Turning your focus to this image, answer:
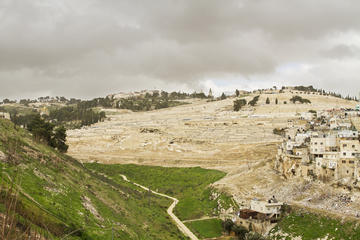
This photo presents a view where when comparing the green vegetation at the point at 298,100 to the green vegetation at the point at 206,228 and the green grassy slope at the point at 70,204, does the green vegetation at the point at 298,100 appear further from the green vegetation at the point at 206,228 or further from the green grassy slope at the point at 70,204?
the green grassy slope at the point at 70,204

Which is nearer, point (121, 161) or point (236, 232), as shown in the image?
point (236, 232)

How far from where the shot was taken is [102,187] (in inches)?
1812

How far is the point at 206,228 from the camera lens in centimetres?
4759

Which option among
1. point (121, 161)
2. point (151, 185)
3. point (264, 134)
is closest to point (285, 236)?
point (151, 185)

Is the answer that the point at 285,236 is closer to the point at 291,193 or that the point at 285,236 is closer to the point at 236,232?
the point at 236,232

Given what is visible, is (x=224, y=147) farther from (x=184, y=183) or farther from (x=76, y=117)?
(x=76, y=117)

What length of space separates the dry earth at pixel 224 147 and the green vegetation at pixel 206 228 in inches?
297

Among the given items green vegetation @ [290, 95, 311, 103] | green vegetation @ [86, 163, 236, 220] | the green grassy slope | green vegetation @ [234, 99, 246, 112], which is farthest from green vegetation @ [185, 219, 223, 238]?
green vegetation @ [290, 95, 311, 103]

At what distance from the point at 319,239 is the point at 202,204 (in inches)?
902

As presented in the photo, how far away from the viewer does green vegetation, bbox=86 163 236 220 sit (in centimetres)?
5450

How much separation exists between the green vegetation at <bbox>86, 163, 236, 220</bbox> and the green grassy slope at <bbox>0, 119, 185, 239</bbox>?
7.83m

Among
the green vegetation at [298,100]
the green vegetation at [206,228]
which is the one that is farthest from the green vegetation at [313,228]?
the green vegetation at [298,100]

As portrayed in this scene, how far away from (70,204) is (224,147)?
73.0m

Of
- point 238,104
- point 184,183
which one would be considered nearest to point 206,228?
point 184,183
